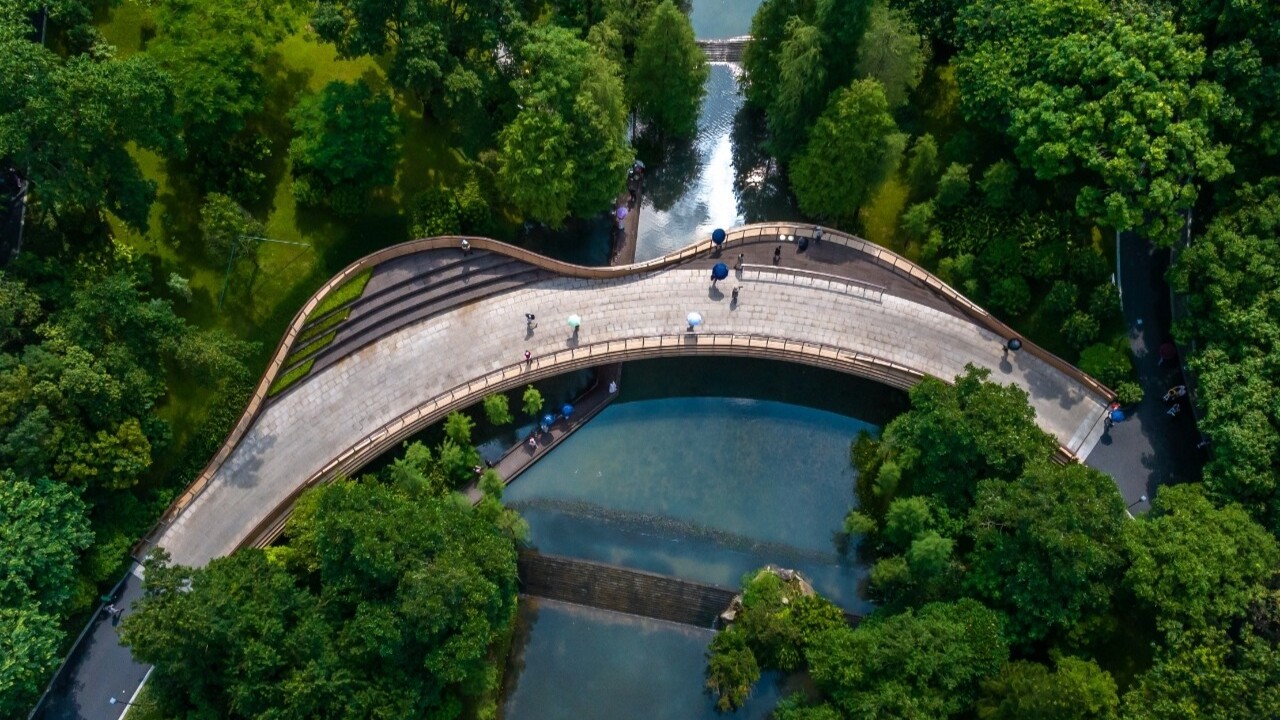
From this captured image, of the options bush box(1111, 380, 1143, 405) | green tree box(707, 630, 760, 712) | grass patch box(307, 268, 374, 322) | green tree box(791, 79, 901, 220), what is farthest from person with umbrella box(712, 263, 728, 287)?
bush box(1111, 380, 1143, 405)

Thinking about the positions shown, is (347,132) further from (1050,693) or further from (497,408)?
(1050,693)

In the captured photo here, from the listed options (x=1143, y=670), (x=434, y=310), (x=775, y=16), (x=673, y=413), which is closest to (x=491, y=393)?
(x=434, y=310)

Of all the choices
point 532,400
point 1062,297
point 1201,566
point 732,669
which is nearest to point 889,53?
point 1062,297

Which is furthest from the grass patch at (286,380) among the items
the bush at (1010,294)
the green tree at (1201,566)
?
the green tree at (1201,566)

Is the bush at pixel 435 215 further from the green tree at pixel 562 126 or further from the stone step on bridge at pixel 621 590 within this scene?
the stone step on bridge at pixel 621 590

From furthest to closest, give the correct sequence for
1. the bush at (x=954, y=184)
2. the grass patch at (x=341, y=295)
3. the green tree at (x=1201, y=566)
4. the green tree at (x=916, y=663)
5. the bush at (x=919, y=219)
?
the bush at (x=919, y=219)
the bush at (x=954, y=184)
the grass patch at (x=341, y=295)
the green tree at (x=916, y=663)
the green tree at (x=1201, y=566)

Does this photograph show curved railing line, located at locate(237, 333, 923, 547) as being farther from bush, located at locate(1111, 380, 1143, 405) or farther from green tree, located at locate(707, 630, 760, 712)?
green tree, located at locate(707, 630, 760, 712)
